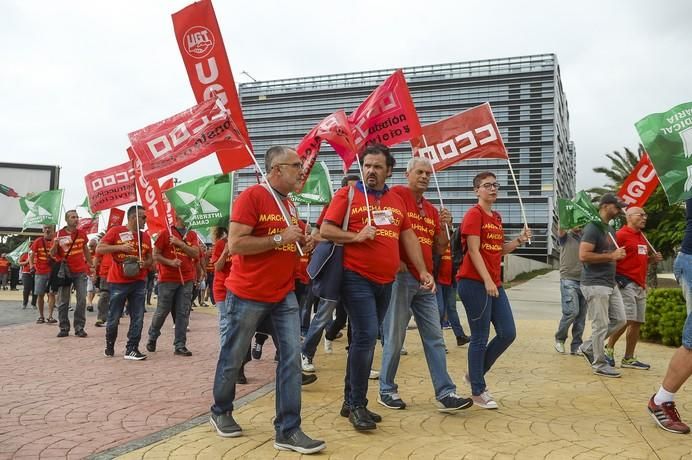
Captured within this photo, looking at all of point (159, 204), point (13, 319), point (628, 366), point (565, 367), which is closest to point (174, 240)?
point (159, 204)

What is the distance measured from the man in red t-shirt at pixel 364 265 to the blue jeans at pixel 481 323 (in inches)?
36.6

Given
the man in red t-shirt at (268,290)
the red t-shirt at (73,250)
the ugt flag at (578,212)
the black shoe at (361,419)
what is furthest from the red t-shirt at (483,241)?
the red t-shirt at (73,250)

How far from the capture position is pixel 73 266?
9.85 m

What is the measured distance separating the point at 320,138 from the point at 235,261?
150 centimetres

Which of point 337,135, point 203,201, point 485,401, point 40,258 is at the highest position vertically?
point 337,135

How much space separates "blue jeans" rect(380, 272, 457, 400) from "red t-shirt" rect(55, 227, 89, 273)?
274 inches

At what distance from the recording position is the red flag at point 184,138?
4910 millimetres

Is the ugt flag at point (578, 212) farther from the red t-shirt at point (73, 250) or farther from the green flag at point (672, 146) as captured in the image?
the red t-shirt at point (73, 250)

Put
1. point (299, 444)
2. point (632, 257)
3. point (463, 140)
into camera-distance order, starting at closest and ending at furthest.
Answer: point (299, 444)
point (463, 140)
point (632, 257)

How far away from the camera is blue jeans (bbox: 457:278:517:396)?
4867 millimetres

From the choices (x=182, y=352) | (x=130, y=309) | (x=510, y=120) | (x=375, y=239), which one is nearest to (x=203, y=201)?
(x=130, y=309)

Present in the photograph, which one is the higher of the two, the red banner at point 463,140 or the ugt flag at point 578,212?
the red banner at point 463,140

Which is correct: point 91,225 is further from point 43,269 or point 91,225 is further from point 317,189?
point 317,189

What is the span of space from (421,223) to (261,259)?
1.62 meters
